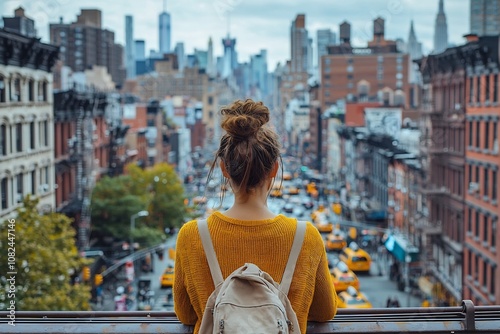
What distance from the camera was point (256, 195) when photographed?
17.4 feet

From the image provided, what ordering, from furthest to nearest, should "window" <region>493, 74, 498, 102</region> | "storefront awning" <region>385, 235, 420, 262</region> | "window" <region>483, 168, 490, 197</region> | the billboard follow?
1. the billboard
2. "storefront awning" <region>385, 235, 420, 262</region>
3. "window" <region>483, 168, 490, 197</region>
4. "window" <region>493, 74, 498, 102</region>

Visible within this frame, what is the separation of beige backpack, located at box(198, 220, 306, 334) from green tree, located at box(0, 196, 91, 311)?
1975 cm

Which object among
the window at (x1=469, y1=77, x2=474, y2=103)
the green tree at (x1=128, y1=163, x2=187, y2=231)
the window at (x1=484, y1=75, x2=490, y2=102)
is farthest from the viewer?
the green tree at (x1=128, y1=163, x2=187, y2=231)

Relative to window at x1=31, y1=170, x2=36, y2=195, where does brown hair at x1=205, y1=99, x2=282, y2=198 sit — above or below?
above

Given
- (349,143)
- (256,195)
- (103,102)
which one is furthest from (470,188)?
(349,143)

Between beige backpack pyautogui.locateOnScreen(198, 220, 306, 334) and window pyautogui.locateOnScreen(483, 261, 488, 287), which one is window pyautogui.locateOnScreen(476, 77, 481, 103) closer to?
window pyautogui.locateOnScreen(483, 261, 488, 287)

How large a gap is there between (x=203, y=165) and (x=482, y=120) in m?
125

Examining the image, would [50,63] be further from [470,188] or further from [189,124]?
[189,124]

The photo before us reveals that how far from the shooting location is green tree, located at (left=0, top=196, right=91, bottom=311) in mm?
25375

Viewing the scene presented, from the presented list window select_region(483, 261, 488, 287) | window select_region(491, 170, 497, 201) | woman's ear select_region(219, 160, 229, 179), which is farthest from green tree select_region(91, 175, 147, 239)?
woman's ear select_region(219, 160, 229, 179)

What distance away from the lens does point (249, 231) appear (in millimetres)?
5215

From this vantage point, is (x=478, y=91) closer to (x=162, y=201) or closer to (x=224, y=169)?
(x=162, y=201)

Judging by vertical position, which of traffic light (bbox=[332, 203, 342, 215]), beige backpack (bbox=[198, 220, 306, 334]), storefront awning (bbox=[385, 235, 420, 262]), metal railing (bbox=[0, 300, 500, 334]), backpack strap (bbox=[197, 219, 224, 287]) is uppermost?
backpack strap (bbox=[197, 219, 224, 287])

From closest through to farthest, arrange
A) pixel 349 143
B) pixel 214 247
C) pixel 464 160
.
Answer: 1. pixel 214 247
2. pixel 464 160
3. pixel 349 143
